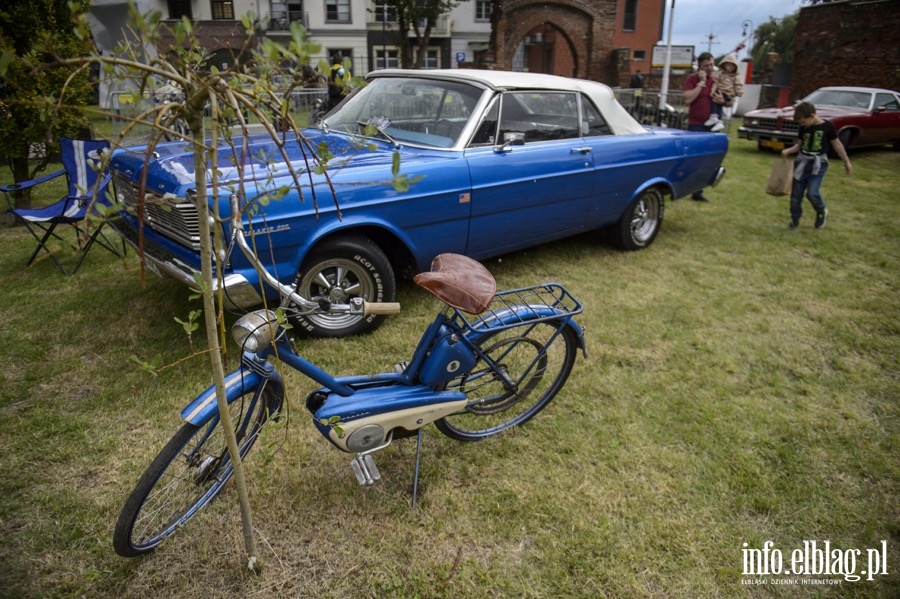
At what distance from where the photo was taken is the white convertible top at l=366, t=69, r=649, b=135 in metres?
4.73

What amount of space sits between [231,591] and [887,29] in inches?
862

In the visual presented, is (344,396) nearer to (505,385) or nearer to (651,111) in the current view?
(505,385)

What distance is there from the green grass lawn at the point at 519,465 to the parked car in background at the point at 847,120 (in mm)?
8586

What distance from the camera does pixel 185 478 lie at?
2.54m

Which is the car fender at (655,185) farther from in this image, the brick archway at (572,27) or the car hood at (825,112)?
the brick archway at (572,27)

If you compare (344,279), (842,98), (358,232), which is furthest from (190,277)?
(842,98)

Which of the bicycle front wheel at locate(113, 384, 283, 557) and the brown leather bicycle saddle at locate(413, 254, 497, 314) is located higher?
the brown leather bicycle saddle at locate(413, 254, 497, 314)

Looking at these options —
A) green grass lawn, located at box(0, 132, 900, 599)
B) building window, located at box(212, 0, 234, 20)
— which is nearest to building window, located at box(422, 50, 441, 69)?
building window, located at box(212, 0, 234, 20)

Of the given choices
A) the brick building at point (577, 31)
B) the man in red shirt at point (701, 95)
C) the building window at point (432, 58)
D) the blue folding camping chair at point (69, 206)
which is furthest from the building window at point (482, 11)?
the blue folding camping chair at point (69, 206)

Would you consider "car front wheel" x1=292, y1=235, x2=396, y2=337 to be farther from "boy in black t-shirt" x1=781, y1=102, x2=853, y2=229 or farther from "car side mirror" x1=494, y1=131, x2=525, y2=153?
"boy in black t-shirt" x1=781, y1=102, x2=853, y2=229

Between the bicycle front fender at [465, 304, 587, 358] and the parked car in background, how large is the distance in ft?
37.1

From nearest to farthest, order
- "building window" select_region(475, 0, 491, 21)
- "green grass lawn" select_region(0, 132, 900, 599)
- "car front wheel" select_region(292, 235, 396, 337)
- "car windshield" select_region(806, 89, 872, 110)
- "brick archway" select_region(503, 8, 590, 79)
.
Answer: "green grass lawn" select_region(0, 132, 900, 599)
"car front wheel" select_region(292, 235, 396, 337)
"car windshield" select_region(806, 89, 872, 110)
"brick archway" select_region(503, 8, 590, 79)
"building window" select_region(475, 0, 491, 21)

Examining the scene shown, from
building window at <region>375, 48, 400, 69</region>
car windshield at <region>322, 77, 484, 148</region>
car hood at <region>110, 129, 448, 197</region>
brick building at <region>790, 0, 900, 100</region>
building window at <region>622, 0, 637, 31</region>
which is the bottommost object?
car hood at <region>110, 129, 448, 197</region>

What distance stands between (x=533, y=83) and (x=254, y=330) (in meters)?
3.65
